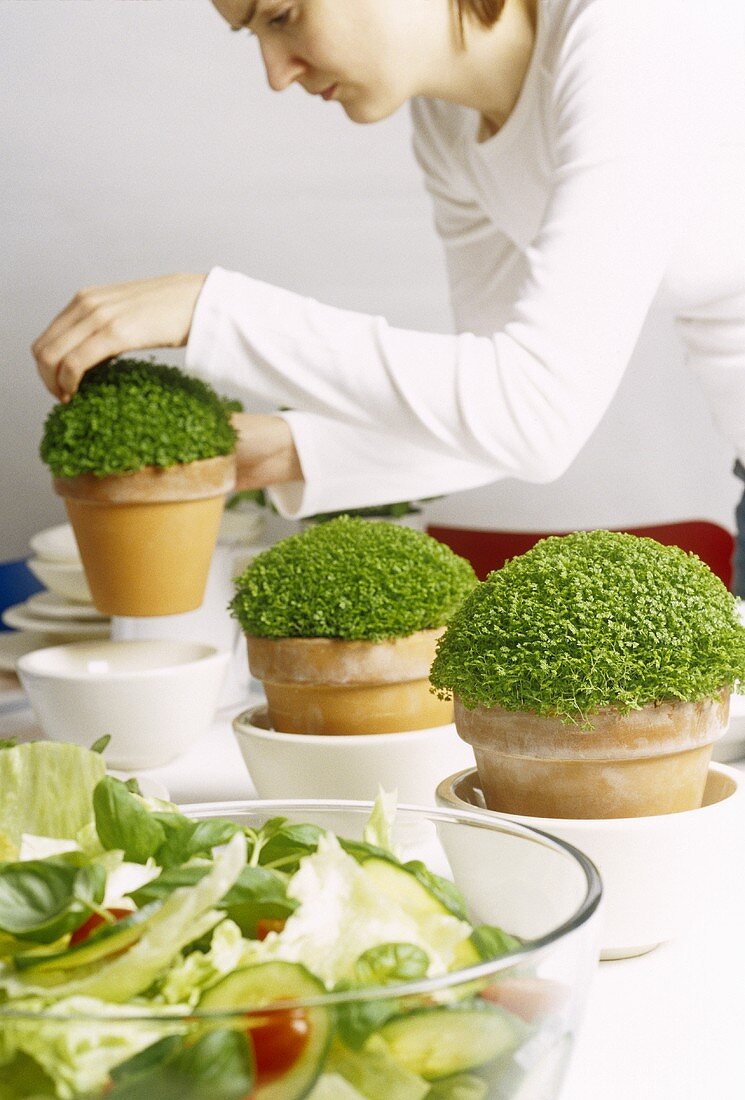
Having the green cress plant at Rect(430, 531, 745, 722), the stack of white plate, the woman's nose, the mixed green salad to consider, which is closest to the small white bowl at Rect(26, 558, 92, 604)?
the stack of white plate

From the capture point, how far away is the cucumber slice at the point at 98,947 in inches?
13.1

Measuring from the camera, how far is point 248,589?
2.78 feet

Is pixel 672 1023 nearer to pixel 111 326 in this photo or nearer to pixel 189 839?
pixel 189 839

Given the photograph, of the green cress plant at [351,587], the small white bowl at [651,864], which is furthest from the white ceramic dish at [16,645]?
the small white bowl at [651,864]

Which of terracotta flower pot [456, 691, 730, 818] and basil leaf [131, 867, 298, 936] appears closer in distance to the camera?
basil leaf [131, 867, 298, 936]

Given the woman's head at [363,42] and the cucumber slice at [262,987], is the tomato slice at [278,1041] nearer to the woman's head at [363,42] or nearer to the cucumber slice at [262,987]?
the cucumber slice at [262,987]

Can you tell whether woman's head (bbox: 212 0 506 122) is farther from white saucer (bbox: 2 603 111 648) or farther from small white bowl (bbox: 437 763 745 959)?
small white bowl (bbox: 437 763 745 959)

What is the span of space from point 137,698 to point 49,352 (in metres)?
0.34

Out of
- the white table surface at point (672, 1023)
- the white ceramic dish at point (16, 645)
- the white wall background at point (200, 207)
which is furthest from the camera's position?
the white wall background at point (200, 207)

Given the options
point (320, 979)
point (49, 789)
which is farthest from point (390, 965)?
point (49, 789)

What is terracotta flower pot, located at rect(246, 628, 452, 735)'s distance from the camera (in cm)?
80

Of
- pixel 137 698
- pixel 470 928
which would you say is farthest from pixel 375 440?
pixel 470 928

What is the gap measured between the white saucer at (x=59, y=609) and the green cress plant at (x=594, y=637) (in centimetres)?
86

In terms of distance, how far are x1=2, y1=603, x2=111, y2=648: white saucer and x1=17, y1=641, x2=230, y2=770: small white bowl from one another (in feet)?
1.19
